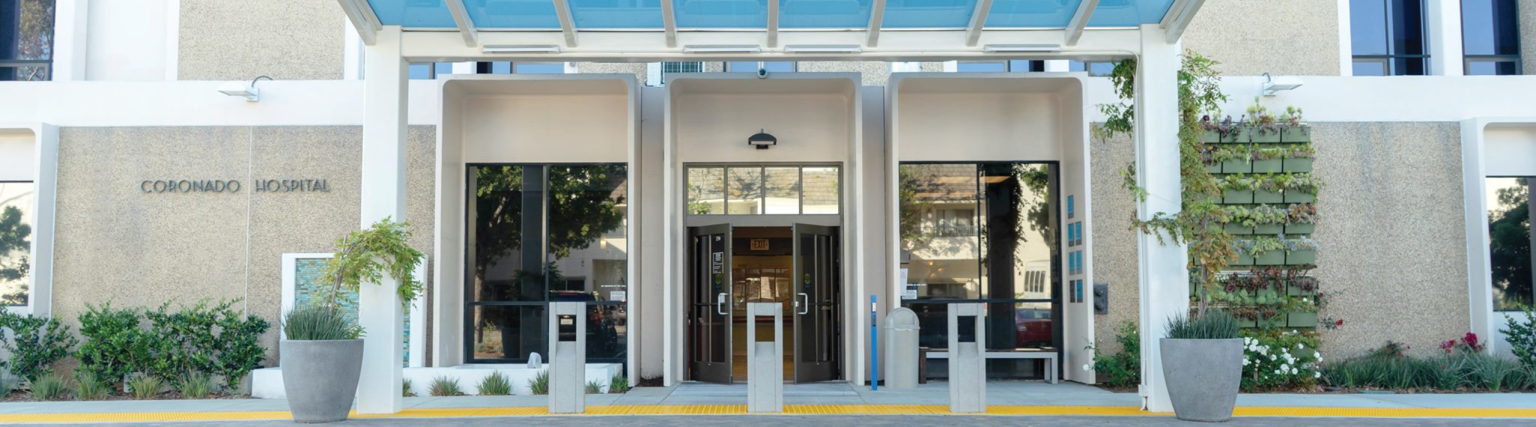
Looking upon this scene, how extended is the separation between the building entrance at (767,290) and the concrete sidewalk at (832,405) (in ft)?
2.97

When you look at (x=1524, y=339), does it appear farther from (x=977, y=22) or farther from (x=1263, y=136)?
(x=977, y=22)

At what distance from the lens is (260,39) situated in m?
13.4

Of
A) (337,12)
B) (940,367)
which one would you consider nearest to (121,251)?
(337,12)

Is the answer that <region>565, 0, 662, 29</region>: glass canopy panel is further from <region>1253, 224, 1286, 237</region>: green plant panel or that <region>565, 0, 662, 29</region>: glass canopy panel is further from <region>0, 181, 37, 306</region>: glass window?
<region>0, 181, 37, 306</region>: glass window

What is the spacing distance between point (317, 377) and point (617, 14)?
3484 millimetres

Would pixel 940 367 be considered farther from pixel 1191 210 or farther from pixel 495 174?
pixel 495 174

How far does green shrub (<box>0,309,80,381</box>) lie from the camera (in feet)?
39.2

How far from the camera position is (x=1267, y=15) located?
1309cm

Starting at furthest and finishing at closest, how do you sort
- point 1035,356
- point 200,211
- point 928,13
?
point 200,211
point 1035,356
point 928,13


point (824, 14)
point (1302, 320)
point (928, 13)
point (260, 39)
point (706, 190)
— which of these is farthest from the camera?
point (260, 39)

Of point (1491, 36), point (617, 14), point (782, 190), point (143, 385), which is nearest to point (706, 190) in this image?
point (782, 190)

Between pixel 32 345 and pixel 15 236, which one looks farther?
pixel 15 236

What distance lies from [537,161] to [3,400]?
5596mm

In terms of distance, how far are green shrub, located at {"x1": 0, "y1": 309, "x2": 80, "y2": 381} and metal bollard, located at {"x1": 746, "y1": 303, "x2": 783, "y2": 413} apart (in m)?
7.41
